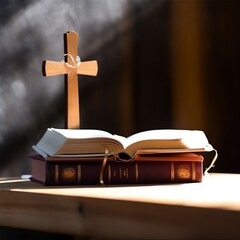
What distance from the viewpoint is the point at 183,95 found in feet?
6.79

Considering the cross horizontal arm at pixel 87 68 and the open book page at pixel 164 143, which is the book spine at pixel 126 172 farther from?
the cross horizontal arm at pixel 87 68

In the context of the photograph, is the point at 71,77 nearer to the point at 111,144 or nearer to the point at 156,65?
the point at 111,144

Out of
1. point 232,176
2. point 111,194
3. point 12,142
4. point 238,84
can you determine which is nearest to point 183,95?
point 238,84

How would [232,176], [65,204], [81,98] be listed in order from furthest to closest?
[81,98] < [232,176] < [65,204]

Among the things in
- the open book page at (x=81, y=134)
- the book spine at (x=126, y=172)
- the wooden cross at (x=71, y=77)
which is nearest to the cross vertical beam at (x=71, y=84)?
the wooden cross at (x=71, y=77)

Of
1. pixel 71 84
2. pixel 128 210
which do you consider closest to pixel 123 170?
pixel 128 210

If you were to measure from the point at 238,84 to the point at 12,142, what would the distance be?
33.1 inches

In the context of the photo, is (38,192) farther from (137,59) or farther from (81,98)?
(137,59)

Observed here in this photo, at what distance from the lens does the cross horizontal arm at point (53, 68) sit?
62.1 inches

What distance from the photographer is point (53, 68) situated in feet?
5.24

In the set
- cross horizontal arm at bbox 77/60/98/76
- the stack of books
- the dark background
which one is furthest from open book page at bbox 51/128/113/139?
the dark background

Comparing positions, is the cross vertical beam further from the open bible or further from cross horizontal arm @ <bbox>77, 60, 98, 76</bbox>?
the open bible

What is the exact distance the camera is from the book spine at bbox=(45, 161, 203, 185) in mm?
1380

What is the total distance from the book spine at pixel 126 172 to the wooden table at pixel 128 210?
4 centimetres
